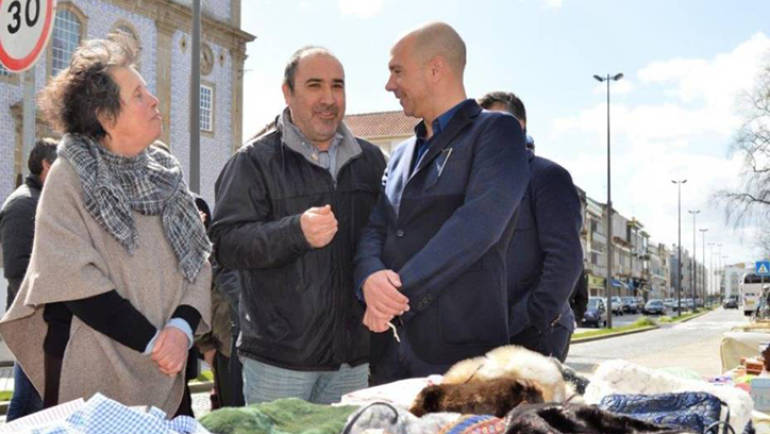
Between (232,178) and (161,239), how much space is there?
473 millimetres

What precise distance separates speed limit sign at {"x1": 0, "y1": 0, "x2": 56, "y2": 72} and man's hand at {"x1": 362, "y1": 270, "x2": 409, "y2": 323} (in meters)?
3.05

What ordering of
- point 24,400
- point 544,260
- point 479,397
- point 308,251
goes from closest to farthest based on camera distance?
point 479,397, point 308,251, point 544,260, point 24,400

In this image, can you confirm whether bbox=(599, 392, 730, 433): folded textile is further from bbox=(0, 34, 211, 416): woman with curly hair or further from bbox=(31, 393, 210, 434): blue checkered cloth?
bbox=(0, 34, 211, 416): woman with curly hair

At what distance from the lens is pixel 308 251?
9.79 ft

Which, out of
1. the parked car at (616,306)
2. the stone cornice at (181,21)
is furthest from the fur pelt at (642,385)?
the parked car at (616,306)

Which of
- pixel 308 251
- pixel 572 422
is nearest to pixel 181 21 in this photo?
pixel 308 251

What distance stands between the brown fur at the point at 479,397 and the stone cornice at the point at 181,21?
A: 27699 millimetres

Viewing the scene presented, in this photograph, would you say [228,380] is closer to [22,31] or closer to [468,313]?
[22,31]

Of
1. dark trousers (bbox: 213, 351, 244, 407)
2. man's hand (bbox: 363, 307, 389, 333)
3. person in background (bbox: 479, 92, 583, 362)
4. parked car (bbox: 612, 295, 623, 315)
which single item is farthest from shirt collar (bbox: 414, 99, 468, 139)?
parked car (bbox: 612, 295, 623, 315)

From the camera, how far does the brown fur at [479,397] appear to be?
5.78 feet

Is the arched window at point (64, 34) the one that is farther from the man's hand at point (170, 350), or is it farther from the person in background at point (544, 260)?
the man's hand at point (170, 350)

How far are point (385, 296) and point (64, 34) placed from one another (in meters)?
25.6

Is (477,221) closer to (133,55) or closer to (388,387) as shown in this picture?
(388,387)

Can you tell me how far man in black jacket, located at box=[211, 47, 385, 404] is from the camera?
3.06m
